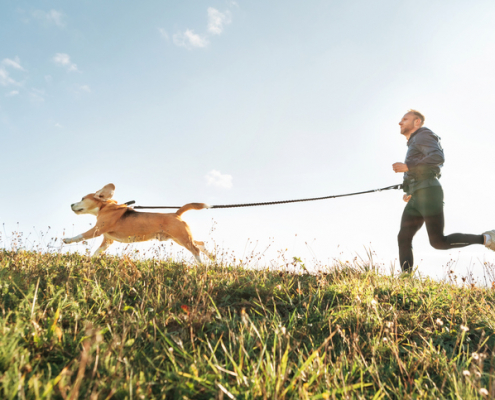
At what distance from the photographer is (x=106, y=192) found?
6.82 metres

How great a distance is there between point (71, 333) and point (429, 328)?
10.4 ft

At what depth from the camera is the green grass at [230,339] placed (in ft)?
6.04

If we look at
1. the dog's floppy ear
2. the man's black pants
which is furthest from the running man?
the dog's floppy ear

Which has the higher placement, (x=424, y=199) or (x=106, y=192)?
(x=106, y=192)

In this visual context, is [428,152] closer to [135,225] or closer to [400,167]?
[400,167]

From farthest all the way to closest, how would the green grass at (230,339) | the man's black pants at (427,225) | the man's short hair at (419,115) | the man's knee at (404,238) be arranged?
the man's short hair at (419,115), the man's knee at (404,238), the man's black pants at (427,225), the green grass at (230,339)

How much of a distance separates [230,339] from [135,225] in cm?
469

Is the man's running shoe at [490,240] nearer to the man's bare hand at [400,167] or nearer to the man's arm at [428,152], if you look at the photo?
the man's arm at [428,152]

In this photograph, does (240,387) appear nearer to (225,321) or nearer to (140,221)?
(225,321)

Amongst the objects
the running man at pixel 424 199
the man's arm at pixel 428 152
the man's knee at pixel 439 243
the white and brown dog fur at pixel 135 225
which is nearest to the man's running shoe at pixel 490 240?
the running man at pixel 424 199

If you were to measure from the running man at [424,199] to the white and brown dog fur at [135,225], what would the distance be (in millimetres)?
3623

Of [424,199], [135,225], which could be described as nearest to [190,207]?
[135,225]

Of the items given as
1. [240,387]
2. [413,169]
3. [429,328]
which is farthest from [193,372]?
[413,169]

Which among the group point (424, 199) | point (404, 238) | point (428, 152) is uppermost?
point (428, 152)
